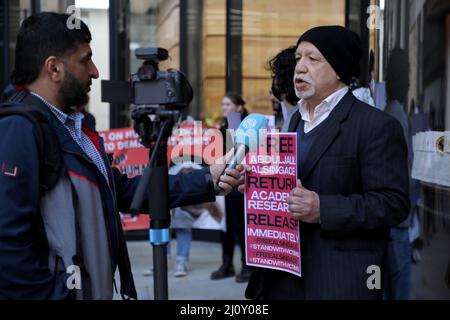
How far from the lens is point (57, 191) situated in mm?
2199

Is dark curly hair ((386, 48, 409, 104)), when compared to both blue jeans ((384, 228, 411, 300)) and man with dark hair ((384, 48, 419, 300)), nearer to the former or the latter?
man with dark hair ((384, 48, 419, 300))

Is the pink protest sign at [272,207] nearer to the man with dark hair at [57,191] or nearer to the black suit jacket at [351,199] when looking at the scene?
the black suit jacket at [351,199]

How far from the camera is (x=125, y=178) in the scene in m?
2.97

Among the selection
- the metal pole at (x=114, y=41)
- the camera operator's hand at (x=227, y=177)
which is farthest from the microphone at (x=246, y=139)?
the metal pole at (x=114, y=41)

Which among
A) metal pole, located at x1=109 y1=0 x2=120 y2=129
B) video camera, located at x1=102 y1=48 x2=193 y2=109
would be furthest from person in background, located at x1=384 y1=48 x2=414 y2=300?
metal pole, located at x1=109 y1=0 x2=120 y2=129

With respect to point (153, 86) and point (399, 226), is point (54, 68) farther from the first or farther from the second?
point (399, 226)

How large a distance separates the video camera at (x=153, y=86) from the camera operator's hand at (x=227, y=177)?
0.42 meters

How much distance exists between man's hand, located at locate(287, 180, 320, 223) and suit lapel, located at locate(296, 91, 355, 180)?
0.46 ft

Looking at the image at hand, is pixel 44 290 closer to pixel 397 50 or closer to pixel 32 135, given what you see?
pixel 32 135

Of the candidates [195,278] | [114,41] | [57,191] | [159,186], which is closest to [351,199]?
[159,186]

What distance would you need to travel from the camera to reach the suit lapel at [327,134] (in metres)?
2.58

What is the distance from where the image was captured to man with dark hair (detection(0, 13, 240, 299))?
2.08 m

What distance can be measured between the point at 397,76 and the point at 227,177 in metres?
2.02

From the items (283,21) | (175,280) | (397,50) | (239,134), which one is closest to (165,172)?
(239,134)
